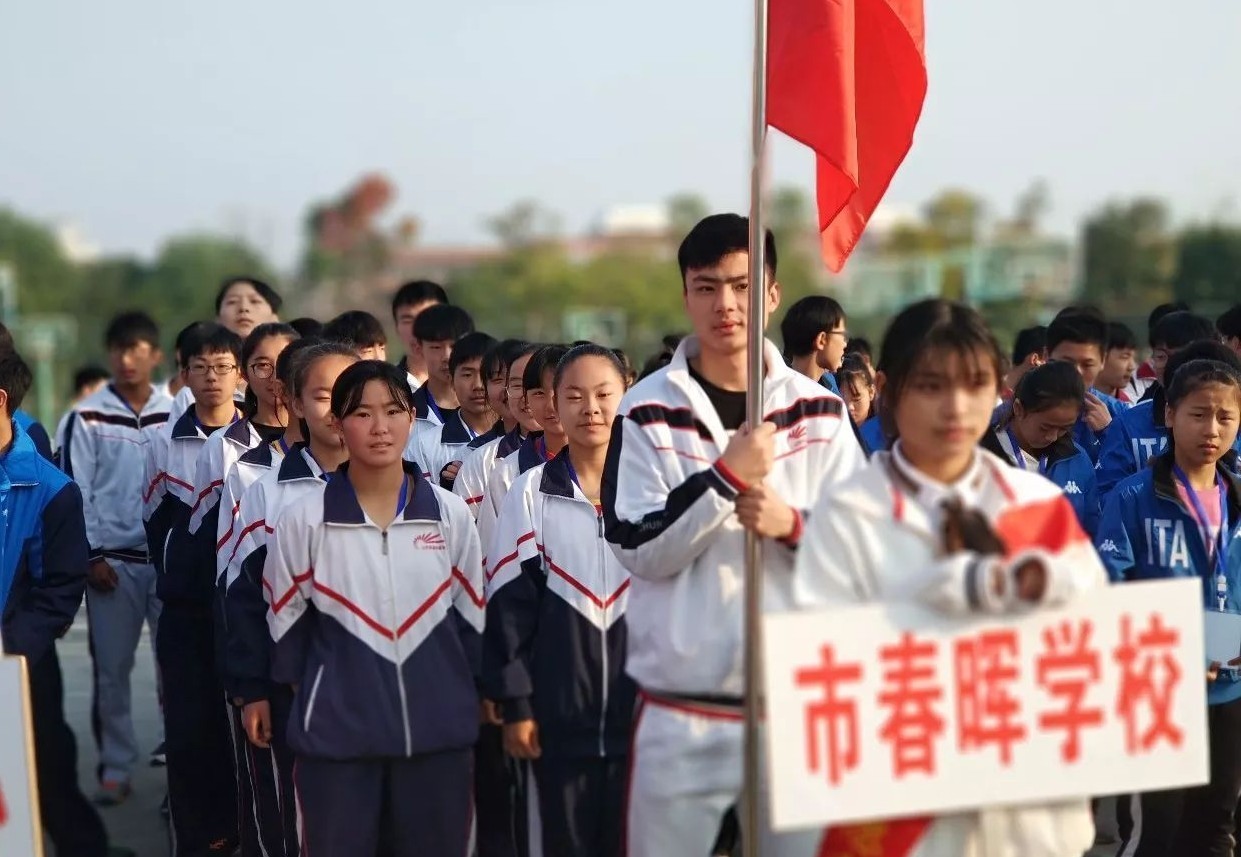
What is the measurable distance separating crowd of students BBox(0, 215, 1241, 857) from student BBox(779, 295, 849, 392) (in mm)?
13

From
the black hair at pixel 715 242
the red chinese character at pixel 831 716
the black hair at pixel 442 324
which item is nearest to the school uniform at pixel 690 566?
the black hair at pixel 715 242

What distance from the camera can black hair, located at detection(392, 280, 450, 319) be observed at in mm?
8789

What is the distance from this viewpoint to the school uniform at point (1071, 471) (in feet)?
21.3

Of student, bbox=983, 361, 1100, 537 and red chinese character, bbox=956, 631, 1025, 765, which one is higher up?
student, bbox=983, 361, 1100, 537

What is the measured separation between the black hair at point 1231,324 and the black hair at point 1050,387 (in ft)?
5.80

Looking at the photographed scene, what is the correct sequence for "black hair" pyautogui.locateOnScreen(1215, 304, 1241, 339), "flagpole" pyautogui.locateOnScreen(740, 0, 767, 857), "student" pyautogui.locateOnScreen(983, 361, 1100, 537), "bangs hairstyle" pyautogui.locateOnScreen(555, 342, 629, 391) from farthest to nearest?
1. "black hair" pyautogui.locateOnScreen(1215, 304, 1241, 339)
2. "student" pyautogui.locateOnScreen(983, 361, 1100, 537)
3. "bangs hairstyle" pyautogui.locateOnScreen(555, 342, 629, 391)
4. "flagpole" pyautogui.locateOnScreen(740, 0, 767, 857)

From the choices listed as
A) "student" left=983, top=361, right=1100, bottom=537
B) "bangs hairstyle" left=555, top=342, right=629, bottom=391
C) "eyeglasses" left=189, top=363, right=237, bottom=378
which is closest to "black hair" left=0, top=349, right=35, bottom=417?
"eyeglasses" left=189, top=363, right=237, bottom=378

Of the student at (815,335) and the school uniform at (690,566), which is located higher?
the student at (815,335)

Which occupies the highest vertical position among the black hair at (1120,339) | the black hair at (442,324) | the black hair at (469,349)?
the black hair at (442,324)

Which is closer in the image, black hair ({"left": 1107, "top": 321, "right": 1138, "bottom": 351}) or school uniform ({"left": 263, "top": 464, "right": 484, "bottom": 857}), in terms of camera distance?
school uniform ({"left": 263, "top": 464, "right": 484, "bottom": 857})

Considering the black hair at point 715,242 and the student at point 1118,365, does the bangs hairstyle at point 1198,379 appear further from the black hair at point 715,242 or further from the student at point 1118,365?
the student at point 1118,365

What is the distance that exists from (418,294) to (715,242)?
490 centimetres

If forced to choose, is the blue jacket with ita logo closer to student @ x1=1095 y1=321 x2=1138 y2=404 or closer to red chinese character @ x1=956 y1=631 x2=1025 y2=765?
red chinese character @ x1=956 y1=631 x2=1025 y2=765

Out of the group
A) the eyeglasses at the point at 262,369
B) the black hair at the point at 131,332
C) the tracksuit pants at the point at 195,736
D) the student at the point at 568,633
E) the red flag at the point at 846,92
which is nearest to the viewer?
the red flag at the point at 846,92
